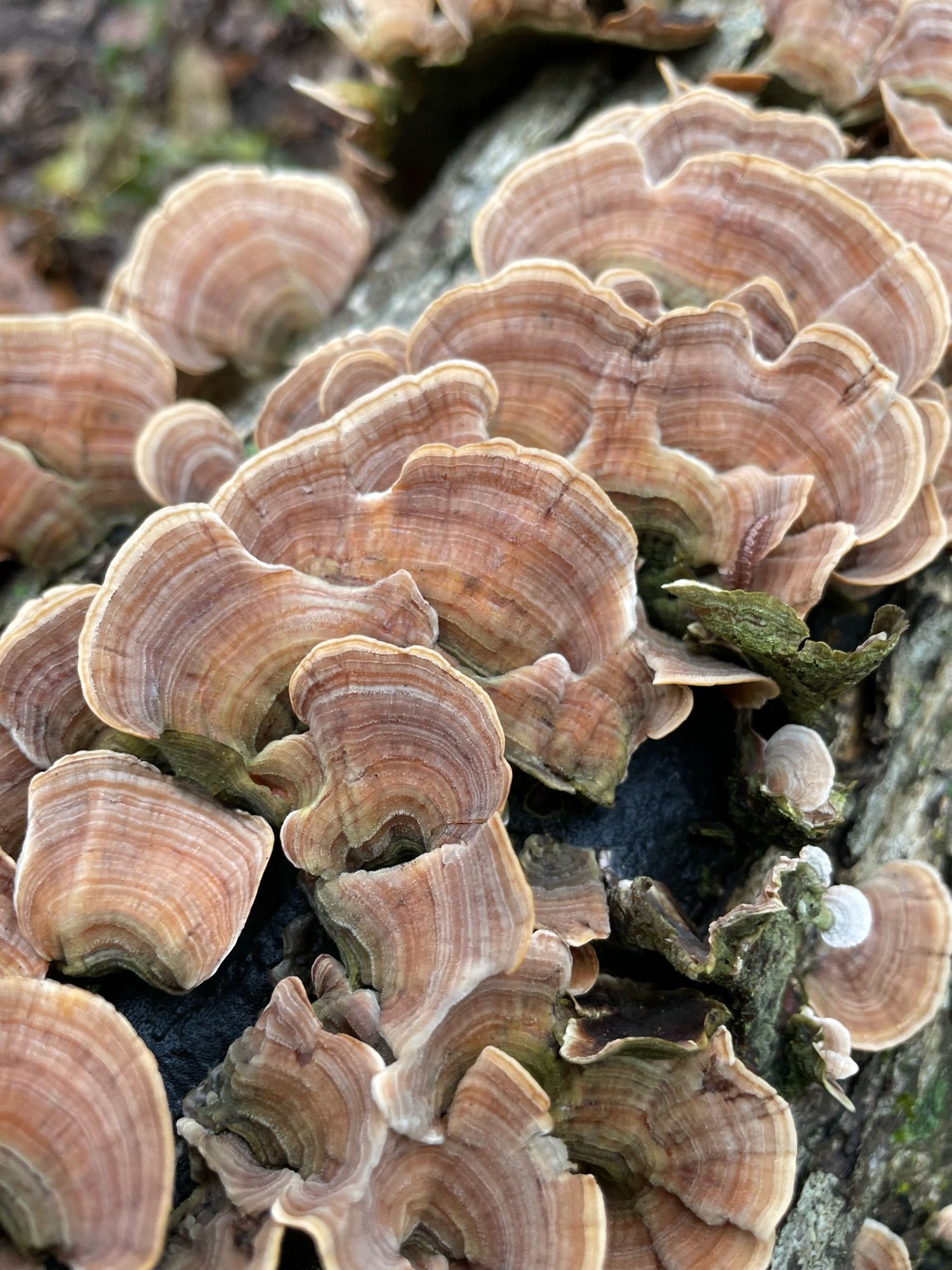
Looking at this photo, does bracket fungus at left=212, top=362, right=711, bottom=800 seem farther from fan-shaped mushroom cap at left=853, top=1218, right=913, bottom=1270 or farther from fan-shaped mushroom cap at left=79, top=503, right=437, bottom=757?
fan-shaped mushroom cap at left=853, top=1218, right=913, bottom=1270

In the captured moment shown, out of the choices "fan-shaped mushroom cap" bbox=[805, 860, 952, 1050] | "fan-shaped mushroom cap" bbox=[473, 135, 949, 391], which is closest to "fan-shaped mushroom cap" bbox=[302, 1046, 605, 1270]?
"fan-shaped mushroom cap" bbox=[805, 860, 952, 1050]

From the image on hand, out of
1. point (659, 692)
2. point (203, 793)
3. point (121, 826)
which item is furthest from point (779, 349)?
point (121, 826)

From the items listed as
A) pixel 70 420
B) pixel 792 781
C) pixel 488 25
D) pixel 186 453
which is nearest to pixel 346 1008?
pixel 792 781

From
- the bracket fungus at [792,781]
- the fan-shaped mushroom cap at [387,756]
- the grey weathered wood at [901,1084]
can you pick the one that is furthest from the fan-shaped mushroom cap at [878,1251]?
the fan-shaped mushroom cap at [387,756]

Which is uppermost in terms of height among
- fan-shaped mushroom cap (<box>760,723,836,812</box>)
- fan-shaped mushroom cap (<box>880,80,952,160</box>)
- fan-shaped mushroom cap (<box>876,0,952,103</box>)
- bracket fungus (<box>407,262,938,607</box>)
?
fan-shaped mushroom cap (<box>876,0,952,103</box>)

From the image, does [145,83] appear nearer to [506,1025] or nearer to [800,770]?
[800,770]
